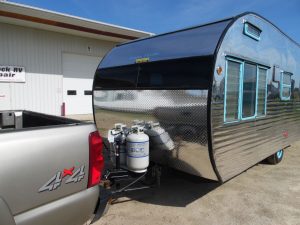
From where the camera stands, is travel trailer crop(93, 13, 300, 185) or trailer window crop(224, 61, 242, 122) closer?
travel trailer crop(93, 13, 300, 185)

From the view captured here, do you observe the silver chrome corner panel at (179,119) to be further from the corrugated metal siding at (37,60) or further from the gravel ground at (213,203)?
the corrugated metal siding at (37,60)

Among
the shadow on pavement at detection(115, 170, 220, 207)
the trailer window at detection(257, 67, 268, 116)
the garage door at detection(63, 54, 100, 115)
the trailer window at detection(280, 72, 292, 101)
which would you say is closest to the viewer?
the shadow on pavement at detection(115, 170, 220, 207)

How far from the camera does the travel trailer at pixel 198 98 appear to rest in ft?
11.3

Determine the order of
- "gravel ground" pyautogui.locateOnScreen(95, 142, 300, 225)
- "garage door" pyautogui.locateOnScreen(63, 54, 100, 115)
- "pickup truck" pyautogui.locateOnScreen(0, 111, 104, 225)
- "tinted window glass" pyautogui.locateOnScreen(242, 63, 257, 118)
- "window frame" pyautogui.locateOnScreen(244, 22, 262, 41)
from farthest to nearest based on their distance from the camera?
"garage door" pyautogui.locateOnScreen(63, 54, 100, 115) → "tinted window glass" pyautogui.locateOnScreen(242, 63, 257, 118) → "window frame" pyautogui.locateOnScreen(244, 22, 262, 41) → "gravel ground" pyautogui.locateOnScreen(95, 142, 300, 225) → "pickup truck" pyautogui.locateOnScreen(0, 111, 104, 225)

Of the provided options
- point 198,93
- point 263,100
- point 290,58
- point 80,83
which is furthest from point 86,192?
point 80,83

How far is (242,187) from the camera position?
4766mm

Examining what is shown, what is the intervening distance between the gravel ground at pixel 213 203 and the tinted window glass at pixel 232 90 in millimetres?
1314

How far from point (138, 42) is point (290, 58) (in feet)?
10.8

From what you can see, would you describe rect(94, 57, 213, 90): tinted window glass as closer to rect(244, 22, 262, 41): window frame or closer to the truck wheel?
rect(244, 22, 262, 41): window frame

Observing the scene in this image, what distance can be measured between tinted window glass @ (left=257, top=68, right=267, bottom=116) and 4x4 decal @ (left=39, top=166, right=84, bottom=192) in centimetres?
328

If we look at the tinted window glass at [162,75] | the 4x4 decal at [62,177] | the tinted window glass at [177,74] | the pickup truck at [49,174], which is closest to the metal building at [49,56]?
the tinted window glass at [162,75]

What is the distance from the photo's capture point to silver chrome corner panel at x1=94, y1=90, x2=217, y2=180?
3.45m

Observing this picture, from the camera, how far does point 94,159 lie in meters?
2.46

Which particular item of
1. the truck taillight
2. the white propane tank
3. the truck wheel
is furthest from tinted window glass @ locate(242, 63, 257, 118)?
the truck taillight
